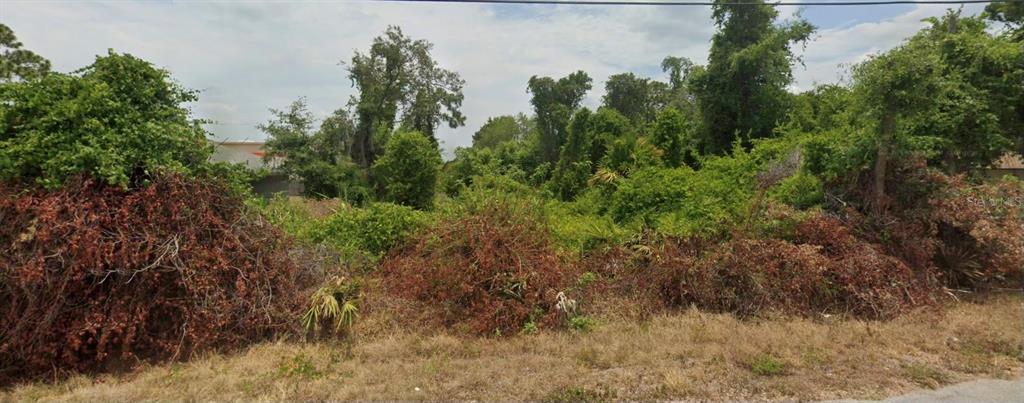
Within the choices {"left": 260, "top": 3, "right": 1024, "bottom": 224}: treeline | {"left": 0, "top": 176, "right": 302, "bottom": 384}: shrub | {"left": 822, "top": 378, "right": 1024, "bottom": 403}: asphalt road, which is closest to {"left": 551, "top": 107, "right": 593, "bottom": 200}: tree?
{"left": 260, "top": 3, "right": 1024, "bottom": 224}: treeline

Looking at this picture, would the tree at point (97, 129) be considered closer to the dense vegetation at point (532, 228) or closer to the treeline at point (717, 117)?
the dense vegetation at point (532, 228)

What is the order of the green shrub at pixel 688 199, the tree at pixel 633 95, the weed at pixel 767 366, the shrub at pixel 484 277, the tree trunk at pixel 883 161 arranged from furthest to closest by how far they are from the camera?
the tree at pixel 633 95, the green shrub at pixel 688 199, the tree trunk at pixel 883 161, the shrub at pixel 484 277, the weed at pixel 767 366

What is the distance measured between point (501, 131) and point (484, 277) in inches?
1625

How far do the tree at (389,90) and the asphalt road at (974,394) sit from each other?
19586 millimetres

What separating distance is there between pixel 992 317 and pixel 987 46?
5.13 meters

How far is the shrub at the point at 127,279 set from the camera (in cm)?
417

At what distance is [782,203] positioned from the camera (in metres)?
6.96

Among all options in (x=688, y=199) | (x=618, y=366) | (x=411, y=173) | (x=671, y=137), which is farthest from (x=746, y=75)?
(x=618, y=366)

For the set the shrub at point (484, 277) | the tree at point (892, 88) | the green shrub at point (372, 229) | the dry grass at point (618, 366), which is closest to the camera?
the dry grass at point (618, 366)

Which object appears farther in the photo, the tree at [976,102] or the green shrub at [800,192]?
the tree at [976,102]

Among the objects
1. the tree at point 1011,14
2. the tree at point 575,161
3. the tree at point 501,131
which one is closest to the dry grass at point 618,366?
the tree at point 1011,14

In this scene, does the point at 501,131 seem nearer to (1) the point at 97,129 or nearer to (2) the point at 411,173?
(2) the point at 411,173

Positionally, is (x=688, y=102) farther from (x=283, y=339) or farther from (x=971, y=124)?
(x=283, y=339)

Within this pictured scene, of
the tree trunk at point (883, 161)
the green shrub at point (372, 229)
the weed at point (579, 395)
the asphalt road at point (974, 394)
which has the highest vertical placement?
the tree trunk at point (883, 161)
